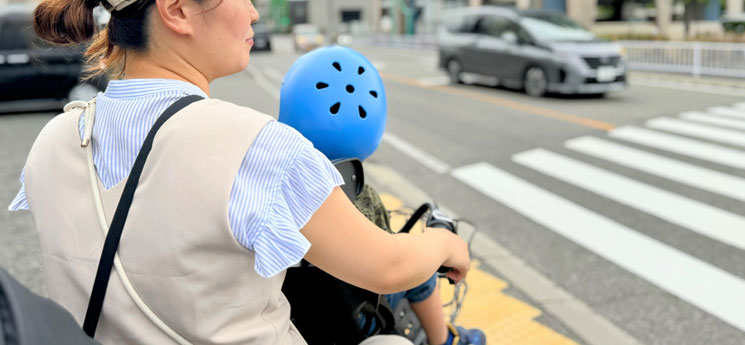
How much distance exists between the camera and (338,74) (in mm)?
1721

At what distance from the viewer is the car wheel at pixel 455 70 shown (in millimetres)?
15698

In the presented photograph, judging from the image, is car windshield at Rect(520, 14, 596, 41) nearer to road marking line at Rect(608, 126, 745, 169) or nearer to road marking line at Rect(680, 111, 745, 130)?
road marking line at Rect(680, 111, 745, 130)

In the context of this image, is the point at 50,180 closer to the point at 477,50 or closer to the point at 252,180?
the point at 252,180

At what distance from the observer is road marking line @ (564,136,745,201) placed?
6258 mm

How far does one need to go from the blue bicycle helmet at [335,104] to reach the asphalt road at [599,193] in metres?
2.18

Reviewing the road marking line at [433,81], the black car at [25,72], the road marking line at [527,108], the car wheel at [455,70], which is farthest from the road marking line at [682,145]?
the black car at [25,72]

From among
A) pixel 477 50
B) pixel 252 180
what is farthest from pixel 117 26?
pixel 477 50

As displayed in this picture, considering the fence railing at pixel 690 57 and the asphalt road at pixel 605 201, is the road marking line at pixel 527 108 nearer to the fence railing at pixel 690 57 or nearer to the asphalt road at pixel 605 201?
the asphalt road at pixel 605 201

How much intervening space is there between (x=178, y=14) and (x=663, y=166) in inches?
267

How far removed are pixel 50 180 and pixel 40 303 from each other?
54 cm

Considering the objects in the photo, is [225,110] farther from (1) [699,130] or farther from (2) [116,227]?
(1) [699,130]

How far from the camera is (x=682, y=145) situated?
26.9 ft

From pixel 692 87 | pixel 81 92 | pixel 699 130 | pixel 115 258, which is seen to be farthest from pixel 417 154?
pixel 692 87

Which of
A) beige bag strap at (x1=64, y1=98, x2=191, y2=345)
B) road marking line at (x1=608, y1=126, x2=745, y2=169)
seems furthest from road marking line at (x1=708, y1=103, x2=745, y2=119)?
beige bag strap at (x1=64, y1=98, x2=191, y2=345)
